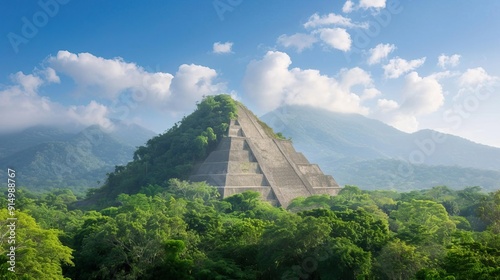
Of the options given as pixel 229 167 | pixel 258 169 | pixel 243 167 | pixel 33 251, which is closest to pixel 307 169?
pixel 258 169

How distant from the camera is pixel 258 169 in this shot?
61938mm

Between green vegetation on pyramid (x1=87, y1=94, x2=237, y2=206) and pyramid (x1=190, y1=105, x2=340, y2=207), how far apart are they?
1803 millimetres

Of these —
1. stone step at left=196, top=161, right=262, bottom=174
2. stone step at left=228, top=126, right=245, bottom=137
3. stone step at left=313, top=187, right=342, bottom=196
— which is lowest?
stone step at left=313, top=187, right=342, bottom=196

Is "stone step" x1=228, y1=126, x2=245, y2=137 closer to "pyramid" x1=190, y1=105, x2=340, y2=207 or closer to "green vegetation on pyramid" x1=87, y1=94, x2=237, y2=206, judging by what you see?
"pyramid" x1=190, y1=105, x2=340, y2=207

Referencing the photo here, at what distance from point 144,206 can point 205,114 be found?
37.0 metres

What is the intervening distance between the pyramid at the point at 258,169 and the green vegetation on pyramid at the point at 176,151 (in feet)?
5.91

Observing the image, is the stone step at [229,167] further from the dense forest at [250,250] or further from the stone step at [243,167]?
the dense forest at [250,250]

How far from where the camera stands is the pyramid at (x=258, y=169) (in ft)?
189

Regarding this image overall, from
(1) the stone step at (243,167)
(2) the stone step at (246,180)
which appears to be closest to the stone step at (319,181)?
(1) the stone step at (243,167)

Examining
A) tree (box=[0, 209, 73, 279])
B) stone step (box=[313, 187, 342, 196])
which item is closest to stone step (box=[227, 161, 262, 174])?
stone step (box=[313, 187, 342, 196])

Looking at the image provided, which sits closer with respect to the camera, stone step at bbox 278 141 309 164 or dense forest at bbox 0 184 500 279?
dense forest at bbox 0 184 500 279

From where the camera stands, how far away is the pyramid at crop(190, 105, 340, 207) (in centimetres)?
5769

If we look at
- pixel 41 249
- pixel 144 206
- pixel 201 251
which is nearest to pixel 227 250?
pixel 201 251

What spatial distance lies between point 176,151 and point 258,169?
13.2m
